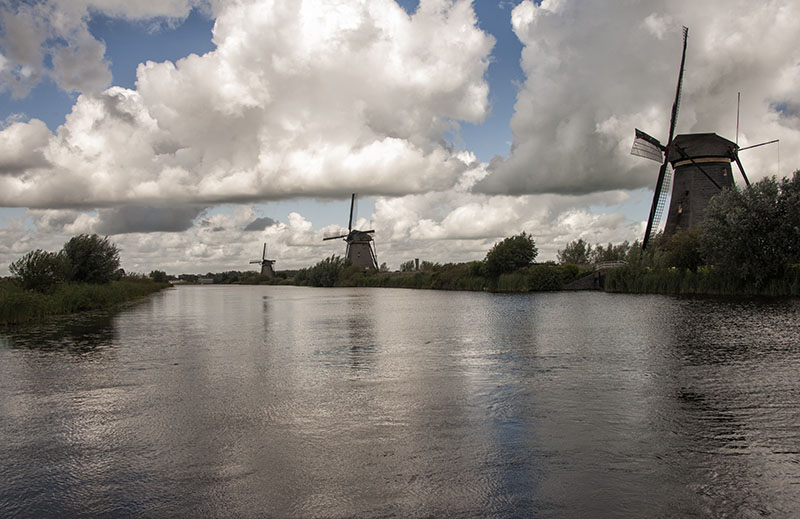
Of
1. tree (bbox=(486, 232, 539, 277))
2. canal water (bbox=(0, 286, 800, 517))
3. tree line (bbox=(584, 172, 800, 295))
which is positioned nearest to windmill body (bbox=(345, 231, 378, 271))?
tree (bbox=(486, 232, 539, 277))

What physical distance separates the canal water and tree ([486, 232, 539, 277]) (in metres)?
48.1

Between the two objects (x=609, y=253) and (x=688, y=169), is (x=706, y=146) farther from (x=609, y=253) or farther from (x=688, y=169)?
(x=609, y=253)

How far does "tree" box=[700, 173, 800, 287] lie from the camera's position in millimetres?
33531

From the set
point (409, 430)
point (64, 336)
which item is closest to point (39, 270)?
point (64, 336)

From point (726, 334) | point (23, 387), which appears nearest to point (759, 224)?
point (726, 334)

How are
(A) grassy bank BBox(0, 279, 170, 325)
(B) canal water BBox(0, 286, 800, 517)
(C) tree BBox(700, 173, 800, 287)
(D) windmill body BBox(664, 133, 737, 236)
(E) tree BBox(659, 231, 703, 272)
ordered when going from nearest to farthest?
(B) canal water BBox(0, 286, 800, 517)
(A) grassy bank BBox(0, 279, 170, 325)
(C) tree BBox(700, 173, 800, 287)
(E) tree BBox(659, 231, 703, 272)
(D) windmill body BBox(664, 133, 737, 236)

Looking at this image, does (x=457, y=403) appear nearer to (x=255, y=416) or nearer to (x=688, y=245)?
(x=255, y=416)

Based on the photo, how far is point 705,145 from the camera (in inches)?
1886

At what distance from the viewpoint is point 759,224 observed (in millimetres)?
34375

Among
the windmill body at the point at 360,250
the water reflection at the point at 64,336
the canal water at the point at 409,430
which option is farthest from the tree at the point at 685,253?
the windmill body at the point at 360,250

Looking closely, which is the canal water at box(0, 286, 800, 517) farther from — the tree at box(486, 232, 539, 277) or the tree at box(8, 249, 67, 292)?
the tree at box(486, 232, 539, 277)

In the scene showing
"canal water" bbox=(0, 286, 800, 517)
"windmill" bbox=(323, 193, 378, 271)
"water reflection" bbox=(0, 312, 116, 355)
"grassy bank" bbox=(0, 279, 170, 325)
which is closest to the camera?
"canal water" bbox=(0, 286, 800, 517)

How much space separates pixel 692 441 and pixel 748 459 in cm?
76

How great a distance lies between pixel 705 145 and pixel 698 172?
238 cm
